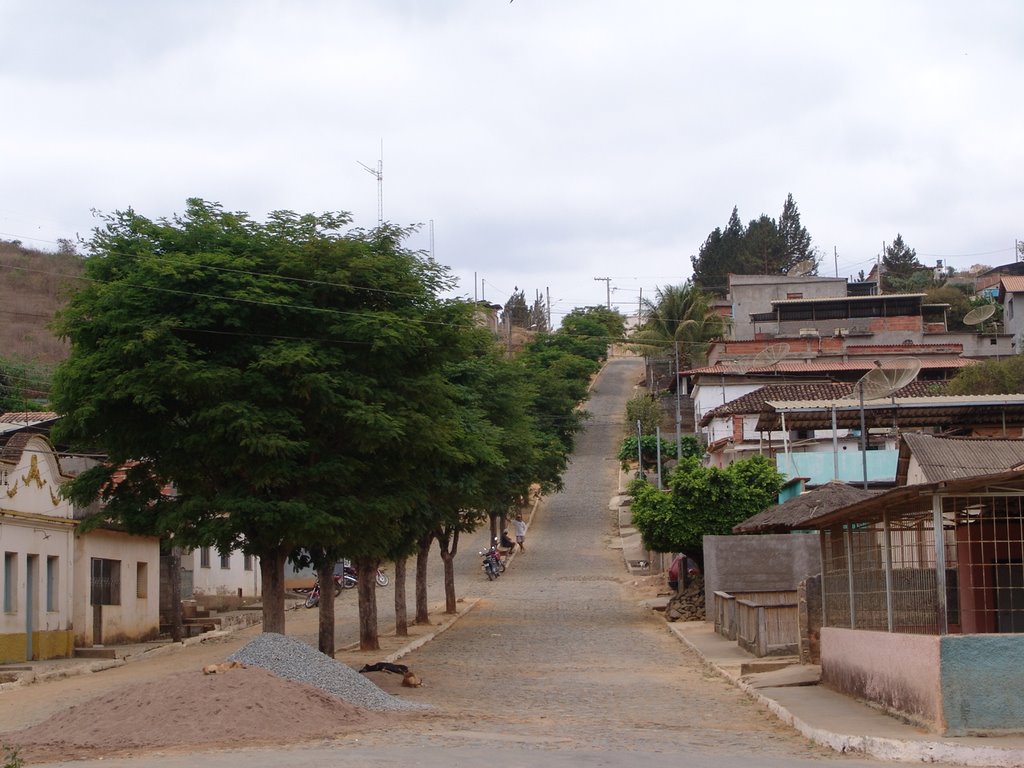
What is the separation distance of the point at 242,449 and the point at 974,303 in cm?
7576

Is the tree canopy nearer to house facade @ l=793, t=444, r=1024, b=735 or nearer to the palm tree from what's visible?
the palm tree

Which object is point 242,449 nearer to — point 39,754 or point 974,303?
point 39,754

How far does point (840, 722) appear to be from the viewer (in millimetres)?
13688

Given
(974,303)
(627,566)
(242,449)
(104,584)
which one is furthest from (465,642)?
(974,303)

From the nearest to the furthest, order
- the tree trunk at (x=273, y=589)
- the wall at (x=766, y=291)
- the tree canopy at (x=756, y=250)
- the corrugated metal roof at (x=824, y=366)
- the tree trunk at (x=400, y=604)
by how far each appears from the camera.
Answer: the tree trunk at (x=273, y=589), the tree trunk at (x=400, y=604), the corrugated metal roof at (x=824, y=366), the wall at (x=766, y=291), the tree canopy at (x=756, y=250)

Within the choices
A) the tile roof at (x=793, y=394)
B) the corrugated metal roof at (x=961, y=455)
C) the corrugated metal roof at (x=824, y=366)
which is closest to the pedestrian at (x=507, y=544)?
the tile roof at (x=793, y=394)


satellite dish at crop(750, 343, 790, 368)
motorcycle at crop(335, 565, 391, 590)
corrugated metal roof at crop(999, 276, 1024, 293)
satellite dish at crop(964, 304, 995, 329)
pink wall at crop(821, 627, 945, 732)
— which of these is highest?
corrugated metal roof at crop(999, 276, 1024, 293)

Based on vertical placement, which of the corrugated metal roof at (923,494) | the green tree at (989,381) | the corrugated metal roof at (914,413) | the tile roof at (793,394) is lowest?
the corrugated metal roof at (923,494)

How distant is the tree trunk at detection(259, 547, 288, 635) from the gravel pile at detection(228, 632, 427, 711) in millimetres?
2717

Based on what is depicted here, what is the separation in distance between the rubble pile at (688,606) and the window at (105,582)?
49.2ft

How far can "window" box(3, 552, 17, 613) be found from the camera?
25.2 m

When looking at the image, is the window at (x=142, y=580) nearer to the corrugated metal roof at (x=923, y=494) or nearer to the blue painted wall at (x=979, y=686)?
the corrugated metal roof at (x=923, y=494)

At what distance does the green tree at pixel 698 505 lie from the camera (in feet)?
104

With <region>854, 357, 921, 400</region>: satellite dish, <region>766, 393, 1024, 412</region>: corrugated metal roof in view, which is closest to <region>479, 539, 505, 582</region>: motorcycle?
<region>766, 393, 1024, 412</region>: corrugated metal roof
